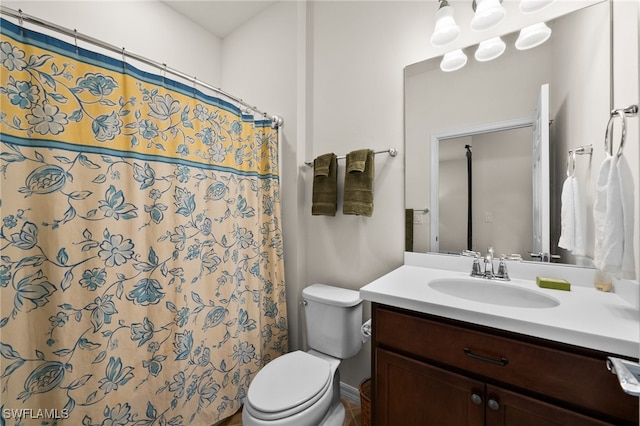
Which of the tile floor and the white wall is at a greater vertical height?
the white wall

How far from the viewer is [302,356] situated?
1.38 m

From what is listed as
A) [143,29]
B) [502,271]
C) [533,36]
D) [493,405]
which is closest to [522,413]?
[493,405]

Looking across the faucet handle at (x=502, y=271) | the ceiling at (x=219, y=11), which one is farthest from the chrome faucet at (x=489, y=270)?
the ceiling at (x=219, y=11)

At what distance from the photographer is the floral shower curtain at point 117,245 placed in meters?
0.89

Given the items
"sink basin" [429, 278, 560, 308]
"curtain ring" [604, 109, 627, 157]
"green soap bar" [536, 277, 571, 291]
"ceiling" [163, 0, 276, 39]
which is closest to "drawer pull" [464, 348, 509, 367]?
"sink basin" [429, 278, 560, 308]

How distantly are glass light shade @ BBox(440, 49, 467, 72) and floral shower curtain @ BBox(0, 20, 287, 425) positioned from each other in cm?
120

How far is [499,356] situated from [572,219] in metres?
0.67

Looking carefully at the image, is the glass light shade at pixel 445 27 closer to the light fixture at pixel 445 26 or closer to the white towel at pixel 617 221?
the light fixture at pixel 445 26

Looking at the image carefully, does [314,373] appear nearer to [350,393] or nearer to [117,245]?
[350,393]

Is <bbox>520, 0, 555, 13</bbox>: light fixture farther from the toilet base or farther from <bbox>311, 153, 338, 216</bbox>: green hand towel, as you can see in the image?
the toilet base

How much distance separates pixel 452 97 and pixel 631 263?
1.02 m

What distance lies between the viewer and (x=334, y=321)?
1.48 m

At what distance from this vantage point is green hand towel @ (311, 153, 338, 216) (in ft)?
5.50

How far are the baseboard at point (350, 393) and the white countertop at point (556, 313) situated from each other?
1006 millimetres
